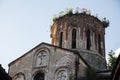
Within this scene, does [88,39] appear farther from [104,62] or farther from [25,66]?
[25,66]

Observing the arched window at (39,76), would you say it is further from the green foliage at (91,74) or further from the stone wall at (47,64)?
the green foliage at (91,74)

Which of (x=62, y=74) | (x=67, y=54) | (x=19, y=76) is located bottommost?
(x=62, y=74)

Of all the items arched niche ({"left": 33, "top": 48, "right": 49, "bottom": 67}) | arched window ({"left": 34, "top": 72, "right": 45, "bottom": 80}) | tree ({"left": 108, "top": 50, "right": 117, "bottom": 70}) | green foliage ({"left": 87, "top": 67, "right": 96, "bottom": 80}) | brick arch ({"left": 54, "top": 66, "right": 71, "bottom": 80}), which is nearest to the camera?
green foliage ({"left": 87, "top": 67, "right": 96, "bottom": 80})

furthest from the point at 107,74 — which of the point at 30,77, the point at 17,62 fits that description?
the point at 17,62

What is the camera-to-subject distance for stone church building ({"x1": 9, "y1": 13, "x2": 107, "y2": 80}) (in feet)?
72.9

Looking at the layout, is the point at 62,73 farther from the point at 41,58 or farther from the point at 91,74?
the point at 41,58

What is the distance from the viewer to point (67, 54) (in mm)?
22672

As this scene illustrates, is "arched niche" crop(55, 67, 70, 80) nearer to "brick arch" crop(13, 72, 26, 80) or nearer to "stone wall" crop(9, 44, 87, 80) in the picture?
"stone wall" crop(9, 44, 87, 80)

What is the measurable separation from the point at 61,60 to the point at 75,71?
1.56 m

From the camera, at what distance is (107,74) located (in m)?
21.0

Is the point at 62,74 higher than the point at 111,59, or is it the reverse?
the point at 111,59

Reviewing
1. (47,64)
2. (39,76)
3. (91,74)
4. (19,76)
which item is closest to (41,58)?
(47,64)

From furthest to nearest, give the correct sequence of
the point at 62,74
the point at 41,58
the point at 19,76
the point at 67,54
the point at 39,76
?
the point at 41,58, the point at 19,76, the point at 39,76, the point at 67,54, the point at 62,74

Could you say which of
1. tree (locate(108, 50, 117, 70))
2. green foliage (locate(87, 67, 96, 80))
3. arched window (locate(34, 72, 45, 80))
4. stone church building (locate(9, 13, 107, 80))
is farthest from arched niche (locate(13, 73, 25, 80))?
tree (locate(108, 50, 117, 70))
